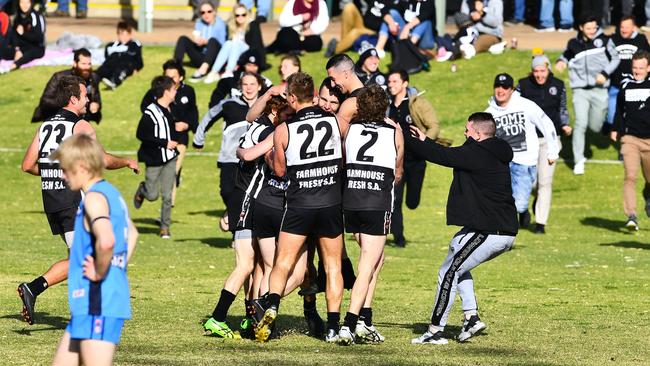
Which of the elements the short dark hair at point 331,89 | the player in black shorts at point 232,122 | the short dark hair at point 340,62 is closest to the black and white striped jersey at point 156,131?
the player in black shorts at point 232,122

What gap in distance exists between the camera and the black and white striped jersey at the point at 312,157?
403 inches

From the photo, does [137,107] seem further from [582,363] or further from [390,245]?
[582,363]

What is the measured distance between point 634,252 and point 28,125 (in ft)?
43.0

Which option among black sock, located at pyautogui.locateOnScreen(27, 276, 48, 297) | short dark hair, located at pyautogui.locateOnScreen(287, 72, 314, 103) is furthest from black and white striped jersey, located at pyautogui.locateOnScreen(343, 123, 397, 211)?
black sock, located at pyautogui.locateOnScreen(27, 276, 48, 297)

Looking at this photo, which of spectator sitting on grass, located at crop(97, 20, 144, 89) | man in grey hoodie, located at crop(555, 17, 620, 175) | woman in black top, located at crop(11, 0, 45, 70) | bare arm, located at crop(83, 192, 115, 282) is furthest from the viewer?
woman in black top, located at crop(11, 0, 45, 70)

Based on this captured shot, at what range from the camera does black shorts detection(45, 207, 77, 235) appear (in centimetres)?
1113

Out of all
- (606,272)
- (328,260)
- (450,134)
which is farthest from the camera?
(450,134)

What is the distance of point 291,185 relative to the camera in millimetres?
10336

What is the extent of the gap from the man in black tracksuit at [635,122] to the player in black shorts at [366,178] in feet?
28.8

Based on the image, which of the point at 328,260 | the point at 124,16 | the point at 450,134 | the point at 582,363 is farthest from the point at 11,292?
the point at 124,16

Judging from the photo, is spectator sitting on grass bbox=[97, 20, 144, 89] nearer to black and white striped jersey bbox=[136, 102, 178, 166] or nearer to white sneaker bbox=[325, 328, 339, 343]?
black and white striped jersey bbox=[136, 102, 178, 166]

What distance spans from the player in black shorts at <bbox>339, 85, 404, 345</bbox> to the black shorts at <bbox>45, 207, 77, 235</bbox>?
90.8 inches

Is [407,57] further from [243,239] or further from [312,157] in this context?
[312,157]

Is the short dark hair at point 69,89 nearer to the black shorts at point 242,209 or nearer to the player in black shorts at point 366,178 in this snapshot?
the black shorts at point 242,209
